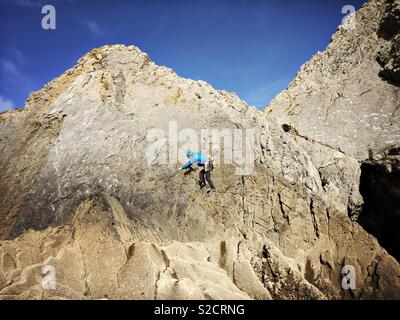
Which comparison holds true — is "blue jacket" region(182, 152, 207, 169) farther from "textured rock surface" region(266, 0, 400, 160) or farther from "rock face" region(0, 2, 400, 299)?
"textured rock surface" region(266, 0, 400, 160)

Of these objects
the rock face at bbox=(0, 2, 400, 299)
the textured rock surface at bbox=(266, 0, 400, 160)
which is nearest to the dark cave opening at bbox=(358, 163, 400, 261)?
the rock face at bbox=(0, 2, 400, 299)

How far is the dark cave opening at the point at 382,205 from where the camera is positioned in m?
15.9

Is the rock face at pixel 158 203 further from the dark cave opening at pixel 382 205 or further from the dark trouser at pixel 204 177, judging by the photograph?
the dark cave opening at pixel 382 205

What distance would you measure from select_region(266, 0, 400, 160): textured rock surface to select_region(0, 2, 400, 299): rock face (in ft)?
6.48

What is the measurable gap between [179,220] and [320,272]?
234 inches

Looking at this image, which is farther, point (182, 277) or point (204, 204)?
point (204, 204)

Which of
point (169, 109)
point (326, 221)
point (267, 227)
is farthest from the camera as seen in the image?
point (169, 109)

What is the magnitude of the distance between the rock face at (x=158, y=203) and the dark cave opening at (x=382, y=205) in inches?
23.3

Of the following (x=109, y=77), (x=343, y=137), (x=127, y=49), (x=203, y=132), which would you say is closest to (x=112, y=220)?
(x=203, y=132)

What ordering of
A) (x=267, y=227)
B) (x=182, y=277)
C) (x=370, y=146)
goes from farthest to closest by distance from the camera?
1. (x=370, y=146)
2. (x=267, y=227)
3. (x=182, y=277)

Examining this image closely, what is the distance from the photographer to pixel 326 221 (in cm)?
1450

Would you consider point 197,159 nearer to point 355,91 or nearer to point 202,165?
point 202,165

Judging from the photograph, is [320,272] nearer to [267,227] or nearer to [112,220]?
[267,227]

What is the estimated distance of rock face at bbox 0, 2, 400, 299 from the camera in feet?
33.6
